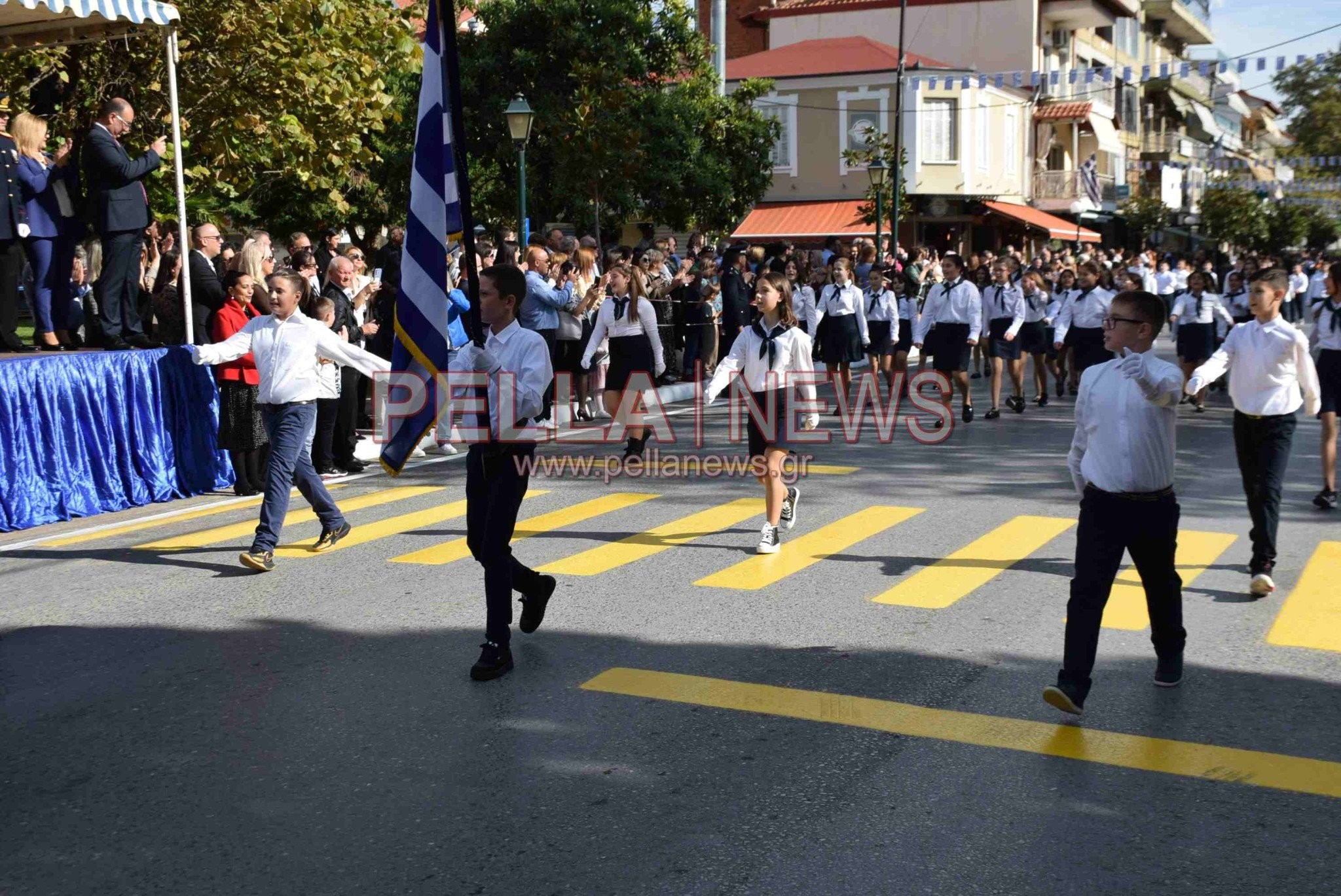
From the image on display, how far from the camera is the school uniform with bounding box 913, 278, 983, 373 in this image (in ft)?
52.9

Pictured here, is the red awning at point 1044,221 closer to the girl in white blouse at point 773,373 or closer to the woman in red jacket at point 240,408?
the girl in white blouse at point 773,373

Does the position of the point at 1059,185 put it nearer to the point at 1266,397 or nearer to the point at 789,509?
the point at 789,509

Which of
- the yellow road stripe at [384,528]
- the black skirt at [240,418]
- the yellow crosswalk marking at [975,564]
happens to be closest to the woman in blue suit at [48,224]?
the black skirt at [240,418]

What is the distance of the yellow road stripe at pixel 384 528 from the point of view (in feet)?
29.7

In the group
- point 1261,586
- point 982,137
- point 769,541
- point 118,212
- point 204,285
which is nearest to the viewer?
point 1261,586

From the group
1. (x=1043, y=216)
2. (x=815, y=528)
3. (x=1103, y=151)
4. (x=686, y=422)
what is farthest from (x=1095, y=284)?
(x=1103, y=151)

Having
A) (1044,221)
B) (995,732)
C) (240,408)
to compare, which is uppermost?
(1044,221)

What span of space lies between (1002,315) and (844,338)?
227 cm

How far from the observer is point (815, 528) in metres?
9.77

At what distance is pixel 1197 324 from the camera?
1741 cm

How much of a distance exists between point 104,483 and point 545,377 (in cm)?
591

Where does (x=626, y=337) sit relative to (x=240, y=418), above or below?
above

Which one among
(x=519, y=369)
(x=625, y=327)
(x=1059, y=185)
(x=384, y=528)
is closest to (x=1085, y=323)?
(x=625, y=327)

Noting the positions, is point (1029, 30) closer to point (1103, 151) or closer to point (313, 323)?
point (1103, 151)
